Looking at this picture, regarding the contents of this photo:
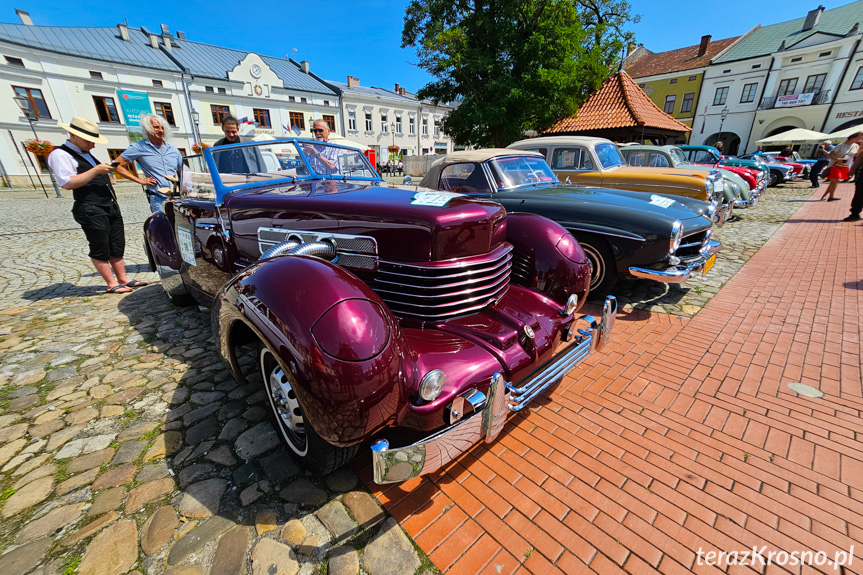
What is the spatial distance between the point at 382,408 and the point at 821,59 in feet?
141

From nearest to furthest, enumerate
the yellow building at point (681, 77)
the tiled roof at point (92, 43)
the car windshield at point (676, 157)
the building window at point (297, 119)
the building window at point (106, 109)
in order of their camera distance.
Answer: the car windshield at point (676, 157) → the tiled roof at point (92, 43) → the building window at point (106, 109) → the yellow building at point (681, 77) → the building window at point (297, 119)

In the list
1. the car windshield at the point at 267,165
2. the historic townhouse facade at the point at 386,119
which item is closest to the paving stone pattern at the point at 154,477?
the car windshield at the point at 267,165

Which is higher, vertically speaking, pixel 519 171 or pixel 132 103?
pixel 132 103

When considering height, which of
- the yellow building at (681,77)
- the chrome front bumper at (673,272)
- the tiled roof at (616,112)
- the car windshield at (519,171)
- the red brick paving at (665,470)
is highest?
the yellow building at (681,77)

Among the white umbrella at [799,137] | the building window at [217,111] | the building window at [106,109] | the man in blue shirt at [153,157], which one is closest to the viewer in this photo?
the man in blue shirt at [153,157]

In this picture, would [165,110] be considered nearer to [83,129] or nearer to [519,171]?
[83,129]

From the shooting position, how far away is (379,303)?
1.70 meters

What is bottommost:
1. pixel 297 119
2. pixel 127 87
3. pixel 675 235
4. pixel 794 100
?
pixel 675 235

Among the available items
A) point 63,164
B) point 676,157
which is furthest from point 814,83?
point 63,164

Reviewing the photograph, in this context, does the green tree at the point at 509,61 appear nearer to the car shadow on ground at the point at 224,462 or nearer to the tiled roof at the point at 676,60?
the car shadow on ground at the point at 224,462

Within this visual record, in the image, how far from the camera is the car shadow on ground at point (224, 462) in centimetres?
175

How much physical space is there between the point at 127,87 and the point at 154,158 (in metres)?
30.4

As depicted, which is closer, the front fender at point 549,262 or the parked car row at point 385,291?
the parked car row at point 385,291

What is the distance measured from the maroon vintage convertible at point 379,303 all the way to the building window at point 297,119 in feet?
113
